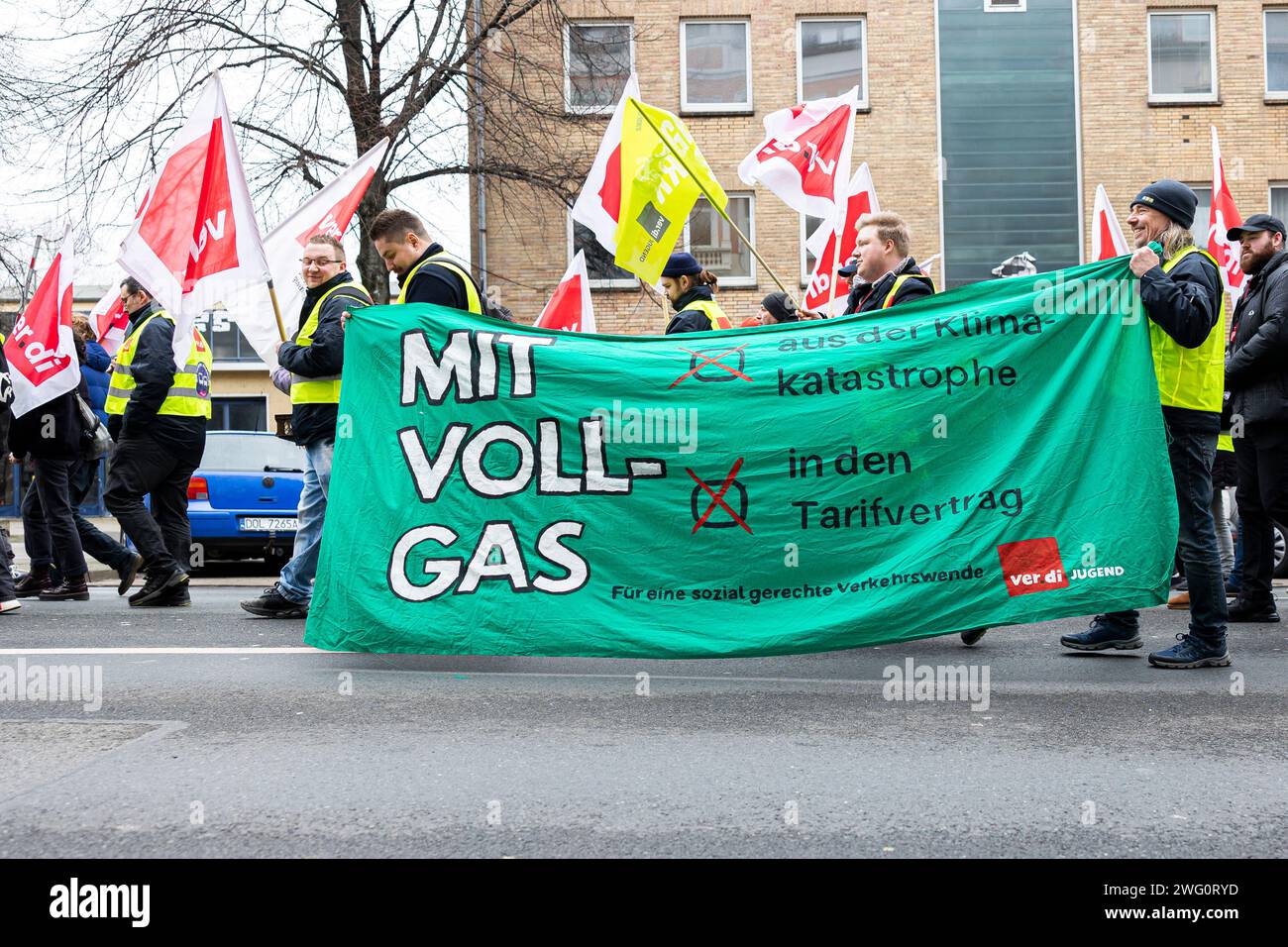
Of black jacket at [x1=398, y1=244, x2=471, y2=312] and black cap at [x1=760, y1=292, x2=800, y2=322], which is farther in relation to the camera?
black cap at [x1=760, y1=292, x2=800, y2=322]

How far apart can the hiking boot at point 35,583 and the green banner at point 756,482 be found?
15.4 ft

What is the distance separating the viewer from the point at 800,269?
23594 millimetres

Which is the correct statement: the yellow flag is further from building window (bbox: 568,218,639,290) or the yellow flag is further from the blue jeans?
building window (bbox: 568,218,639,290)

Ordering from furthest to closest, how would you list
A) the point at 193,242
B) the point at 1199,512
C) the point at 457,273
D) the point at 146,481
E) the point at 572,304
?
1. the point at 572,304
2. the point at 146,481
3. the point at 193,242
4. the point at 457,273
5. the point at 1199,512

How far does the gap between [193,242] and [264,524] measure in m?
5.23

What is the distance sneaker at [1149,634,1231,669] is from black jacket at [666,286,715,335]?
9.88 feet

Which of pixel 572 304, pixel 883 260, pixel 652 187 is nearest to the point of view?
pixel 883 260

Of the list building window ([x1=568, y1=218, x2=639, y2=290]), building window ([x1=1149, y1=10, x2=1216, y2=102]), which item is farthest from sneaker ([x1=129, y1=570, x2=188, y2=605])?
building window ([x1=1149, y1=10, x2=1216, y2=102])

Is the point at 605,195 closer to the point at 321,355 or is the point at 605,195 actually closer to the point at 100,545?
the point at 321,355

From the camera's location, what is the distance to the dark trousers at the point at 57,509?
8.79 metres

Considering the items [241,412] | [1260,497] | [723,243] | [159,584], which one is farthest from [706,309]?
[241,412]

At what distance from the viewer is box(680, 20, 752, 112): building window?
78.5 feet

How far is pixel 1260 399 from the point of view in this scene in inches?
281

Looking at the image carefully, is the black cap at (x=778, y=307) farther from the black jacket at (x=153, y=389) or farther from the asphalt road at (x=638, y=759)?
the black jacket at (x=153, y=389)
